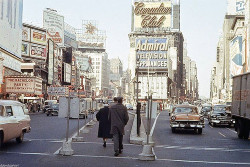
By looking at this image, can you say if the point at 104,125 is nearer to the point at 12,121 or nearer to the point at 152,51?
the point at 12,121

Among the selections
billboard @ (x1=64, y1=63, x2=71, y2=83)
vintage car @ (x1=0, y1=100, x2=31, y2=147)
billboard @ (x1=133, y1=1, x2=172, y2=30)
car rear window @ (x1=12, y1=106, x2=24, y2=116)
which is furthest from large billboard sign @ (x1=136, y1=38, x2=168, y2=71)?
vintage car @ (x1=0, y1=100, x2=31, y2=147)

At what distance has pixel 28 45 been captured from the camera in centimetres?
8050

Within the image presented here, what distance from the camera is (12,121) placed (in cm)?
1423

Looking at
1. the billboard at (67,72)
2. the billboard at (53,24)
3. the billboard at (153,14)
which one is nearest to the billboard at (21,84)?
the billboard at (67,72)

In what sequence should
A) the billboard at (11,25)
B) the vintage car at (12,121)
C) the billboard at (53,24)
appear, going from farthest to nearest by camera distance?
the billboard at (53,24), the billboard at (11,25), the vintage car at (12,121)

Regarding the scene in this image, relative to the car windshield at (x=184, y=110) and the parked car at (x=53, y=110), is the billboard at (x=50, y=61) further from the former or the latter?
the car windshield at (x=184, y=110)

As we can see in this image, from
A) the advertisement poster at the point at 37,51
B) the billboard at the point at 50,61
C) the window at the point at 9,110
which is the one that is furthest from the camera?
the billboard at the point at 50,61

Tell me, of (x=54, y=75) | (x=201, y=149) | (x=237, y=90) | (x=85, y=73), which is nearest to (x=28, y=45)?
(x=54, y=75)

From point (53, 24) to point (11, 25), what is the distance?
212ft

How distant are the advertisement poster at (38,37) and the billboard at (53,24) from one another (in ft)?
131

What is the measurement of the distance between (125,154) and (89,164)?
267cm

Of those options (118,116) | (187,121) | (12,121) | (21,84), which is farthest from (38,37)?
(118,116)

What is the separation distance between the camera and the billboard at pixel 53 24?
405 feet

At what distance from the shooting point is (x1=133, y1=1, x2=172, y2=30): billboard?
474ft
